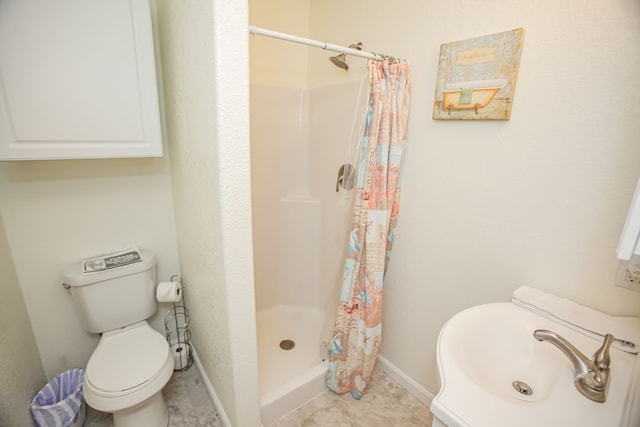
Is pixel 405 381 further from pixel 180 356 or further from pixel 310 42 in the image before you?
pixel 310 42

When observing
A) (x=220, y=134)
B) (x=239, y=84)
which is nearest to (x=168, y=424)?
(x=220, y=134)

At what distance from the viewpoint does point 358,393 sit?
1617 mm

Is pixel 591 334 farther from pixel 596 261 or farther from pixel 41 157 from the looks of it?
pixel 41 157

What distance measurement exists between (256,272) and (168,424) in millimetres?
983

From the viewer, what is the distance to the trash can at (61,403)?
1.29 meters

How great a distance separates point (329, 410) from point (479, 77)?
1717 millimetres

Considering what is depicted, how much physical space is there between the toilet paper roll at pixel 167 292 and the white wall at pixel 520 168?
1227 mm

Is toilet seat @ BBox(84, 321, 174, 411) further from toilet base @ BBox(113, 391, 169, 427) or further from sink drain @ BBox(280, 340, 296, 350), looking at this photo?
sink drain @ BBox(280, 340, 296, 350)

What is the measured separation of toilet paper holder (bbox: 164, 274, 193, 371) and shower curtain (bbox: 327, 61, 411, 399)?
2.97ft

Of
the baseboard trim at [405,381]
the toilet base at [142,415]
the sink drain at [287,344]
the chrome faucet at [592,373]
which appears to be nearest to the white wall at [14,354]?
the toilet base at [142,415]

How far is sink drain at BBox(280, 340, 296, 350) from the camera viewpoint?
1.90 m

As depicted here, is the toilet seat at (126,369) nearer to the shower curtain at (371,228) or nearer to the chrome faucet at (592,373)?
the shower curtain at (371,228)

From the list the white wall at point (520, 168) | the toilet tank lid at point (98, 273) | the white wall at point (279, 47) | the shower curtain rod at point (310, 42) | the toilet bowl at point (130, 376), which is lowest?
the toilet bowl at point (130, 376)

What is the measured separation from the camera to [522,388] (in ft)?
3.01
